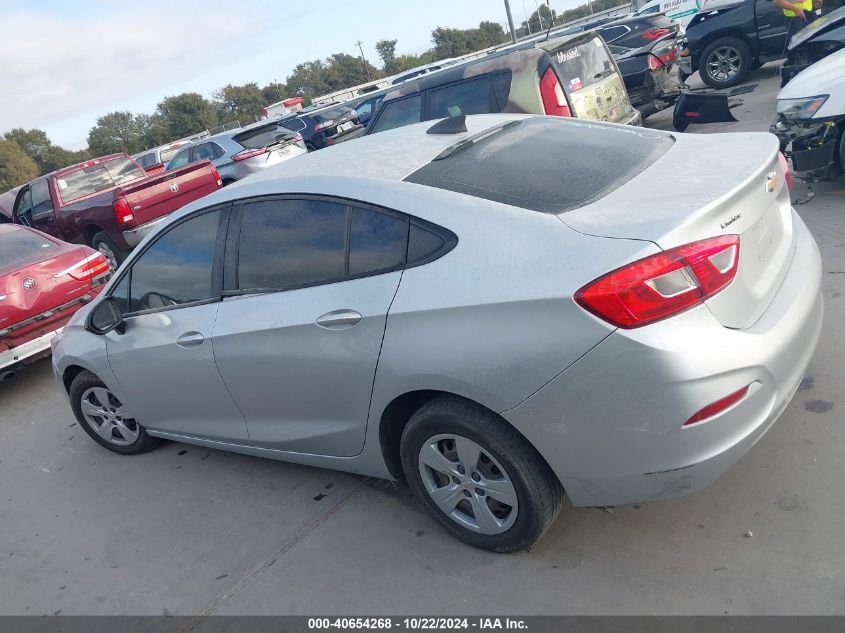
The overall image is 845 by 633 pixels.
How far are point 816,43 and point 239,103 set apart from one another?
245 ft

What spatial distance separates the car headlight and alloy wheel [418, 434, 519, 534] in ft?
14.9

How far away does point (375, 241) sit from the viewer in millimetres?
2936

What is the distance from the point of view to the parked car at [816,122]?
18.1ft

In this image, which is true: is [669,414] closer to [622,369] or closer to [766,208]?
[622,369]

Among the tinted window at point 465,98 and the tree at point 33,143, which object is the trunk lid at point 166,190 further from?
the tree at point 33,143

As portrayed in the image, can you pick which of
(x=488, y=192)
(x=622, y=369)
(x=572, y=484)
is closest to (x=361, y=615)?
(x=572, y=484)

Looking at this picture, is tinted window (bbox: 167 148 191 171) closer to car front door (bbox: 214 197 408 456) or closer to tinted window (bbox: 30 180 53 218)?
tinted window (bbox: 30 180 53 218)

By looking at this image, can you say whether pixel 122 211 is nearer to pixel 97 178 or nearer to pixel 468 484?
pixel 97 178

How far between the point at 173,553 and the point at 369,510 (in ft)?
3.31

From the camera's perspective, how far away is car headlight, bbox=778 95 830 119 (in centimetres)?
558

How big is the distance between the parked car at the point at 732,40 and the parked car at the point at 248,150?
7034 mm

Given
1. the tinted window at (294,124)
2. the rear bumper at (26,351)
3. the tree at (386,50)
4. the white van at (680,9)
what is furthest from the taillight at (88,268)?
the tree at (386,50)

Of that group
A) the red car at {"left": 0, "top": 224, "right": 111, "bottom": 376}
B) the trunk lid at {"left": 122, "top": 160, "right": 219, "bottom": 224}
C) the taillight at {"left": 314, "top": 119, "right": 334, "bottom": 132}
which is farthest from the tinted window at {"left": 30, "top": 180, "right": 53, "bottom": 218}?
the taillight at {"left": 314, "top": 119, "right": 334, "bottom": 132}

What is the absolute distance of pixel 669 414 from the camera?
7.59 ft
